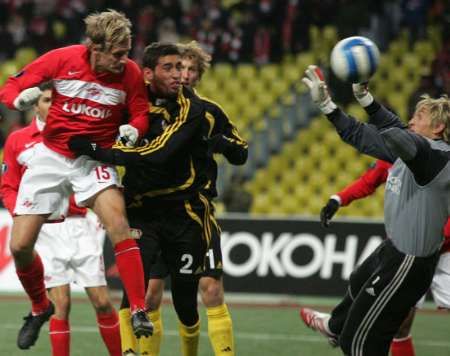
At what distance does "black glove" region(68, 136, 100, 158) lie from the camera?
6.34m

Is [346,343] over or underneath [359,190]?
underneath

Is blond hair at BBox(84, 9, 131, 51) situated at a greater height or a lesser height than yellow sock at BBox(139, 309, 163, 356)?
greater

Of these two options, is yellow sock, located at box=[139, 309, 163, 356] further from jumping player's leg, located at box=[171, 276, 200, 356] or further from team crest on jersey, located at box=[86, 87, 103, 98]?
team crest on jersey, located at box=[86, 87, 103, 98]

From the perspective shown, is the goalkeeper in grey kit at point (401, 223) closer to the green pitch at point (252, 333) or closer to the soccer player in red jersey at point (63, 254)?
the soccer player in red jersey at point (63, 254)

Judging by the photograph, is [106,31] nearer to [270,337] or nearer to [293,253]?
[270,337]

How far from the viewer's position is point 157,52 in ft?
21.8

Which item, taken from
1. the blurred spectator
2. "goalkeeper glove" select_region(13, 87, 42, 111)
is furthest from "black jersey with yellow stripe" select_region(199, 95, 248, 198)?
the blurred spectator

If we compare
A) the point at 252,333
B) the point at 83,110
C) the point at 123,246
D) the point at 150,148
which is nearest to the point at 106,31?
the point at 83,110

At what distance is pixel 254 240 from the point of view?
1177 centimetres

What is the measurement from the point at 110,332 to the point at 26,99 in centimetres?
176

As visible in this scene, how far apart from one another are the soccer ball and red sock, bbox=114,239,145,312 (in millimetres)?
1589

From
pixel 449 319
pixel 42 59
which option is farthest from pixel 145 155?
pixel 449 319

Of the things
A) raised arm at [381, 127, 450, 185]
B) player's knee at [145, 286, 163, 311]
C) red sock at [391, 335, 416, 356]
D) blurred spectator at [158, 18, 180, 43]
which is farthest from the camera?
blurred spectator at [158, 18, 180, 43]

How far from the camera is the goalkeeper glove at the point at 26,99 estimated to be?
621cm
